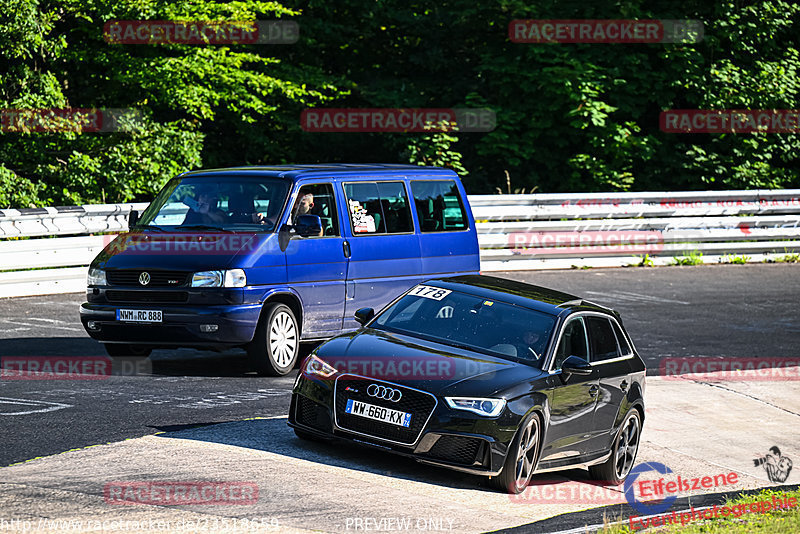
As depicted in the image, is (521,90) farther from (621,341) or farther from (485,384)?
(485,384)

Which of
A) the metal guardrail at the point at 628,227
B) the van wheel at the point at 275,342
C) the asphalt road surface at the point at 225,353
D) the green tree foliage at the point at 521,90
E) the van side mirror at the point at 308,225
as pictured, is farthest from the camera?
the green tree foliage at the point at 521,90

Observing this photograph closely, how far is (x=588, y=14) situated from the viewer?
29.7m

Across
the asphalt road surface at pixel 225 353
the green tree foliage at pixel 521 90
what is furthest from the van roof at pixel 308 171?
the green tree foliage at pixel 521 90

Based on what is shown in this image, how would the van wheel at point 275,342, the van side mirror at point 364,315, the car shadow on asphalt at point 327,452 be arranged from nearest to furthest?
1. the car shadow on asphalt at point 327,452
2. the van side mirror at point 364,315
3. the van wheel at point 275,342

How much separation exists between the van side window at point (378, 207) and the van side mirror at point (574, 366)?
177 inches

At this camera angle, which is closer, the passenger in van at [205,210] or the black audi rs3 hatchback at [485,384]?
the black audi rs3 hatchback at [485,384]

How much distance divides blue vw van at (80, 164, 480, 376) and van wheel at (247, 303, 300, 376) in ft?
0.04

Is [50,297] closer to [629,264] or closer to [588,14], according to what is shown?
[629,264]

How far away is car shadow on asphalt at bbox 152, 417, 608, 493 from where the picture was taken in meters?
8.79

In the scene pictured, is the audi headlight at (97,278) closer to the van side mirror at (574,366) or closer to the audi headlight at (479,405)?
the audi headlight at (479,405)

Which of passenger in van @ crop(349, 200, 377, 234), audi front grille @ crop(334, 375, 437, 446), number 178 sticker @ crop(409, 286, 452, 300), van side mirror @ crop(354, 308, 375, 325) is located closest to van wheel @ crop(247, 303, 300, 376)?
passenger in van @ crop(349, 200, 377, 234)

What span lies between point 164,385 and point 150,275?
1.14 metres

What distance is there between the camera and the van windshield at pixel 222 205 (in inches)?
489

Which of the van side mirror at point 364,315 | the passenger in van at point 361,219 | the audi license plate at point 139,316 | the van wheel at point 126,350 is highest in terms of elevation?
the passenger in van at point 361,219
